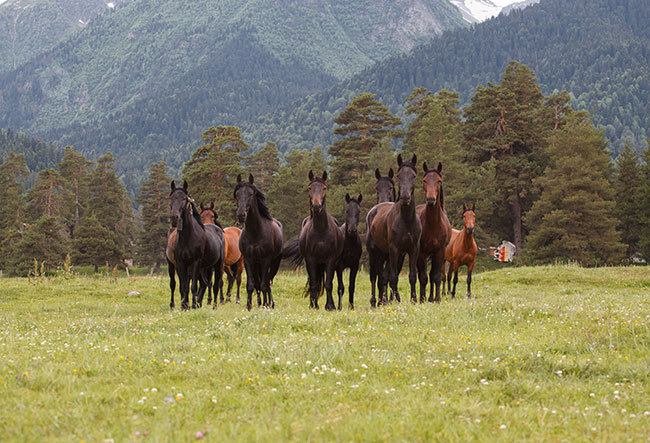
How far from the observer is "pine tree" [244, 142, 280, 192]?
85812 mm

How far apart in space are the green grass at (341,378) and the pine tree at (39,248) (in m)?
58.2

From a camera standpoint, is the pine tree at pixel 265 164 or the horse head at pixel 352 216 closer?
the horse head at pixel 352 216

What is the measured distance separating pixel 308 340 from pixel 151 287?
19.7m

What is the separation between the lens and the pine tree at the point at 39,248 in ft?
201

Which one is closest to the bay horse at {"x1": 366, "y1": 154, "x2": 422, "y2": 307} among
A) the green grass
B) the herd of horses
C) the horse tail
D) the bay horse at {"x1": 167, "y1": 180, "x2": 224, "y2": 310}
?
the herd of horses

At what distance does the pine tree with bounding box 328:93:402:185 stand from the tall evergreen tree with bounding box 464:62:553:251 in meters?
10.3

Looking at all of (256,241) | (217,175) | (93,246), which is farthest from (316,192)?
(93,246)

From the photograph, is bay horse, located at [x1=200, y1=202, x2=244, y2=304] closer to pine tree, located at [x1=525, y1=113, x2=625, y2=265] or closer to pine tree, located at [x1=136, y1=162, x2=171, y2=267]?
pine tree, located at [x1=525, y1=113, x2=625, y2=265]

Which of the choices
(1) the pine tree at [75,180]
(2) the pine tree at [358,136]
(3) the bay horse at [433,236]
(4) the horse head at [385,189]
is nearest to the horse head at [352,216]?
(4) the horse head at [385,189]

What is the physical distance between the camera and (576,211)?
4734 cm

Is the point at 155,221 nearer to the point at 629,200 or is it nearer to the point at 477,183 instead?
the point at 477,183

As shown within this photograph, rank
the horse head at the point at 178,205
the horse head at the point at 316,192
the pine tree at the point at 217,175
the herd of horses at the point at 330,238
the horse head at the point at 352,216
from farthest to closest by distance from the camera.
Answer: the pine tree at the point at 217,175 → the horse head at the point at 352,216 → the horse head at the point at 178,205 → the herd of horses at the point at 330,238 → the horse head at the point at 316,192

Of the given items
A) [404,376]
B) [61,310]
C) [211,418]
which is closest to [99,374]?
[211,418]

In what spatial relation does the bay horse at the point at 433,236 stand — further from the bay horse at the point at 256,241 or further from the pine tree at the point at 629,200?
the pine tree at the point at 629,200
